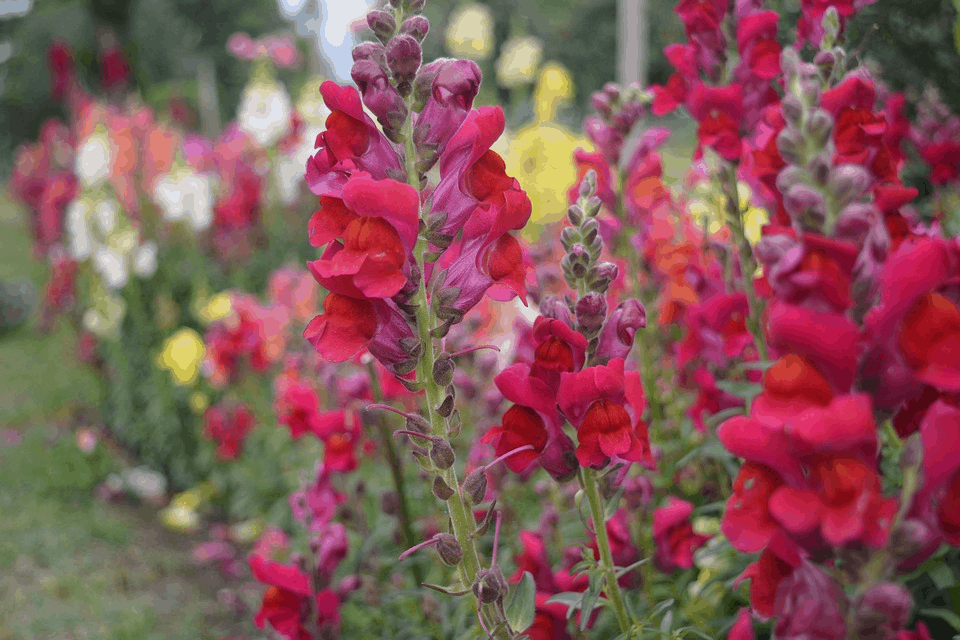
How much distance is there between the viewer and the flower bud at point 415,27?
38.2 inches

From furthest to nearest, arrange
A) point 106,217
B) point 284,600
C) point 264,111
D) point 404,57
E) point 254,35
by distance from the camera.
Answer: point 254,35, point 264,111, point 106,217, point 284,600, point 404,57

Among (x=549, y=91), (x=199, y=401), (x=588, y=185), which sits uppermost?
(x=588, y=185)

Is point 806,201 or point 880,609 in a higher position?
point 806,201

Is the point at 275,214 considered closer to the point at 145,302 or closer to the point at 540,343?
the point at 145,302

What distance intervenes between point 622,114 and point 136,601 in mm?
2832

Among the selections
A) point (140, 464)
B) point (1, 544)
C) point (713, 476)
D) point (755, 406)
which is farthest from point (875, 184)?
point (140, 464)

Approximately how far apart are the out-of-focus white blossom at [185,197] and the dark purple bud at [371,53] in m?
3.72

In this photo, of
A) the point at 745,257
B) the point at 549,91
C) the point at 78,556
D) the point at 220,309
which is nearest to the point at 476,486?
the point at 745,257

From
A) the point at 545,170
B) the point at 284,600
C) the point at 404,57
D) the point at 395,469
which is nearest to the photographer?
the point at 404,57

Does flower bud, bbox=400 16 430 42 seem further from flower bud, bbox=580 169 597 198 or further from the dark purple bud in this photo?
flower bud, bbox=580 169 597 198

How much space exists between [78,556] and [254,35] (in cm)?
1300

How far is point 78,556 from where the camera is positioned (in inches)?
142

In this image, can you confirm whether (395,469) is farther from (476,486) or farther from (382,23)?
(382,23)

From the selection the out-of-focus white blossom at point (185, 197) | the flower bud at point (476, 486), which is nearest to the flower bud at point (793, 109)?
the flower bud at point (476, 486)
